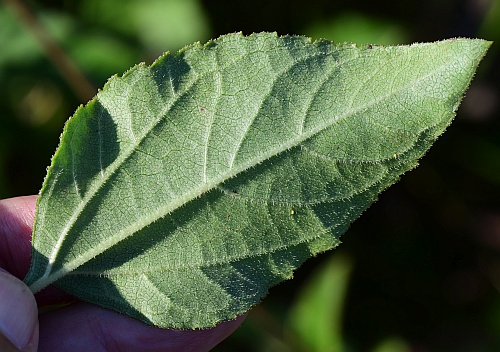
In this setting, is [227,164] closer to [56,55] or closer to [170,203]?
[170,203]

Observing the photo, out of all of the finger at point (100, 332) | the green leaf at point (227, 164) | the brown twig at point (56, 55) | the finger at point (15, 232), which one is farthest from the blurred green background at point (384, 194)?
the green leaf at point (227, 164)

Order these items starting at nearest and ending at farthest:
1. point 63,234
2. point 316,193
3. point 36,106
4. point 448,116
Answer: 1. point 448,116
2. point 316,193
3. point 63,234
4. point 36,106

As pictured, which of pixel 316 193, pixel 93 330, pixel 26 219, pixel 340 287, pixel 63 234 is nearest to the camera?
pixel 316 193

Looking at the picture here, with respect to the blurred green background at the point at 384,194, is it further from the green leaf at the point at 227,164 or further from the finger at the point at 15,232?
the green leaf at the point at 227,164

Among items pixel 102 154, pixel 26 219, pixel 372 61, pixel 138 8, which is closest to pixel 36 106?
pixel 138 8

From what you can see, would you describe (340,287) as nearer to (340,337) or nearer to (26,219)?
(340,337)

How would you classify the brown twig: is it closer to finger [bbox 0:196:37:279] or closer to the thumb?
finger [bbox 0:196:37:279]

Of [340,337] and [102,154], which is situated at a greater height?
[102,154]

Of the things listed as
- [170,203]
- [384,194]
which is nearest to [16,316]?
[170,203]
